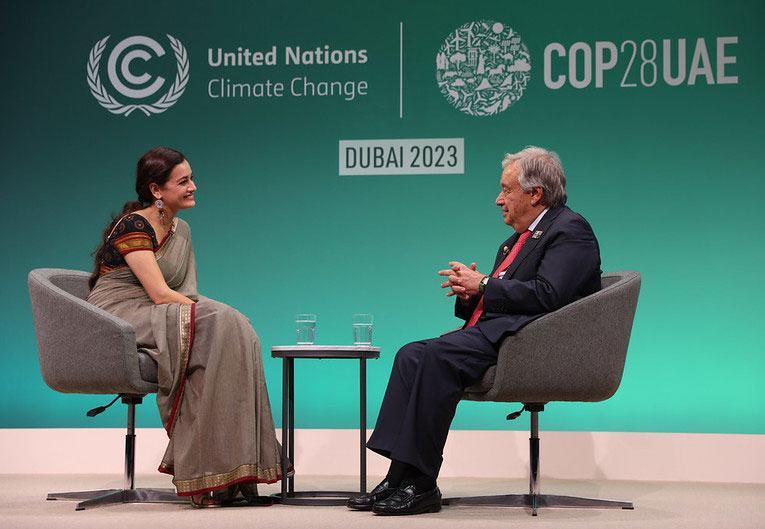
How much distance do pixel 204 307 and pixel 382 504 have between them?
969mm

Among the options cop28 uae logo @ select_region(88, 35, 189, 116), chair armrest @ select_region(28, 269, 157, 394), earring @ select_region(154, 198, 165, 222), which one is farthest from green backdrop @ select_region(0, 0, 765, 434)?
chair armrest @ select_region(28, 269, 157, 394)

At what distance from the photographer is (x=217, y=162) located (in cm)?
516

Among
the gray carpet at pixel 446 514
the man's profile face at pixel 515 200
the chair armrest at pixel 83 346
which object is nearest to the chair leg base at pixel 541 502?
the gray carpet at pixel 446 514

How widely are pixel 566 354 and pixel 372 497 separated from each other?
0.82m

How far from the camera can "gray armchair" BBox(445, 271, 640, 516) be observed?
3248 mm

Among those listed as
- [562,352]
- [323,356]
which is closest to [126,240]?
[323,356]

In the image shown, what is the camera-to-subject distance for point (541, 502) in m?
3.44

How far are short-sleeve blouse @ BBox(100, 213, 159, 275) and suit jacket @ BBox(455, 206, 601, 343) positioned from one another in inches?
50.4

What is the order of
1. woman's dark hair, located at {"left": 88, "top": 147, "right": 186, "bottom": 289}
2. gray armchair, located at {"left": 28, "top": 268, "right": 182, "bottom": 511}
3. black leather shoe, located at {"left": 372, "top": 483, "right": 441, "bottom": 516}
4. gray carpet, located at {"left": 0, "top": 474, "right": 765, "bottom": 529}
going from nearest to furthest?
gray carpet, located at {"left": 0, "top": 474, "right": 765, "bottom": 529} < black leather shoe, located at {"left": 372, "top": 483, "right": 441, "bottom": 516} < gray armchair, located at {"left": 28, "top": 268, "right": 182, "bottom": 511} < woman's dark hair, located at {"left": 88, "top": 147, "right": 186, "bottom": 289}

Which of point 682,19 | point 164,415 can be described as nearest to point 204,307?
point 164,415

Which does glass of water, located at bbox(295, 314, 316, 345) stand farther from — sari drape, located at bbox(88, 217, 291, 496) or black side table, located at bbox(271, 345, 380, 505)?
sari drape, located at bbox(88, 217, 291, 496)

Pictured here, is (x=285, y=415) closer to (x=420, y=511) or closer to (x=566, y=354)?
(x=420, y=511)

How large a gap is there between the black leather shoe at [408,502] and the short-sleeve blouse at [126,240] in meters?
1.30

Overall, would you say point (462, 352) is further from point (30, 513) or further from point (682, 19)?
point (682, 19)
